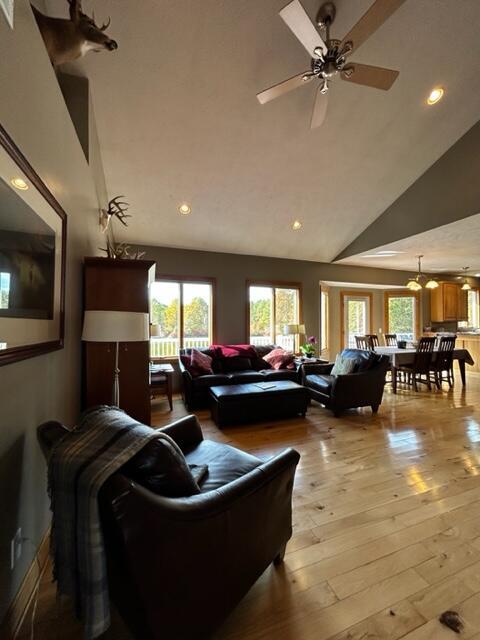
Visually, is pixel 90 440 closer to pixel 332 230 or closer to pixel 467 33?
pixel 467 33

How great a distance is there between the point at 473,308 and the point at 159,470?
404 inches

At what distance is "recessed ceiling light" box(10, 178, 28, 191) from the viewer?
115 cm

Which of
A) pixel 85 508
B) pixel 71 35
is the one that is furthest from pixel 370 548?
pixel 71 35

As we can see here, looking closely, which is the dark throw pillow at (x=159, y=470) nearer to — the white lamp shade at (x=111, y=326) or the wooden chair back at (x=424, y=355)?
the white lamp shade at (x=111, y=326)

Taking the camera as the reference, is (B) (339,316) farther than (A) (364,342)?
Yes

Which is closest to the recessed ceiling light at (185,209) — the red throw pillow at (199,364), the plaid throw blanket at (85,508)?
the red throw pillow at (199,364)

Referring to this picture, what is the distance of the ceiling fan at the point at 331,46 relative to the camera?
1871 millimetres

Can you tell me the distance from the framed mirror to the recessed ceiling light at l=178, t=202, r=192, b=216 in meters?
3.01

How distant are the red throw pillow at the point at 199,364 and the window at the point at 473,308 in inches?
319

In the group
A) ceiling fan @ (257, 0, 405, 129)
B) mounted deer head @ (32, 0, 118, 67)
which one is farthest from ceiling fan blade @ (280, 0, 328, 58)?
mounted deer head @ (32, 0, 118, 67)

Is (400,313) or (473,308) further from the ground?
(473,308)

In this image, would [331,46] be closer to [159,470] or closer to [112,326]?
[112,326]

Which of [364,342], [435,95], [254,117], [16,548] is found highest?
[435,95]

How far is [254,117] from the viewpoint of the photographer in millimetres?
3324
